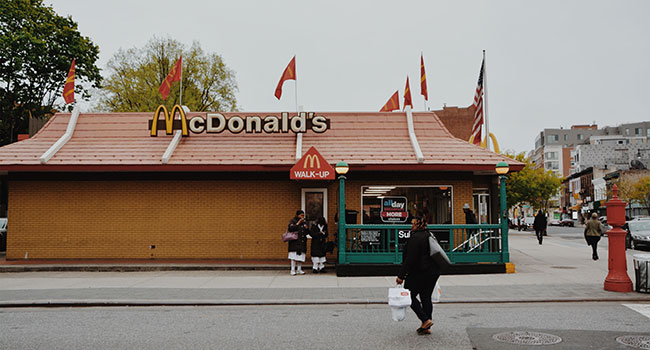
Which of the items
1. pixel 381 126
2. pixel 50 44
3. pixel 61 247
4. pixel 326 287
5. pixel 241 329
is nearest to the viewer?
pixel 241 329

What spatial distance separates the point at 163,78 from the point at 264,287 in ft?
104

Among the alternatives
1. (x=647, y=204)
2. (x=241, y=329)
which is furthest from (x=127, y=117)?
(x=647, y=204)

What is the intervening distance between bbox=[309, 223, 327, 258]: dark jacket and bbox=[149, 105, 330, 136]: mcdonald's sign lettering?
398 cm

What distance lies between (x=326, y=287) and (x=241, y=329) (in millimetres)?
4313

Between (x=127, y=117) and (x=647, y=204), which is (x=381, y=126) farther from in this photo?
(x=647, y=204)

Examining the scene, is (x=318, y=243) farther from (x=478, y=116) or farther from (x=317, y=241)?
(x=478, y=116)

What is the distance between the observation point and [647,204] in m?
60.1

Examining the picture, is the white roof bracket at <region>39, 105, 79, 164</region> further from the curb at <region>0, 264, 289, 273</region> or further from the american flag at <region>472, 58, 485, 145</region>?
the american flag at <region>472, 58, 485, 145</region>

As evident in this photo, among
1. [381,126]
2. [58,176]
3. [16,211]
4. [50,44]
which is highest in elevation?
[50,44]

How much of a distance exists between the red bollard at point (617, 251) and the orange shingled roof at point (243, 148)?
5022 mm

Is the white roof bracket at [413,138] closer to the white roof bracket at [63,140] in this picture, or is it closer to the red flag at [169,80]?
the red flag at [169,80]

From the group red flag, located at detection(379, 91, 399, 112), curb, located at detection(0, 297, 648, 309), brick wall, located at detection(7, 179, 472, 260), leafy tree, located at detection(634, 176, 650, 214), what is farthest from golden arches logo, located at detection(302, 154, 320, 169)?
leafy tree, located at detection(634, 176, 650, 214)

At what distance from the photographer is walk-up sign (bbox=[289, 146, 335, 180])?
1432cm

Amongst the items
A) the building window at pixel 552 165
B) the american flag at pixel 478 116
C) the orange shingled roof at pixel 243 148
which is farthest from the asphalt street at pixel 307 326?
the building window at pixel 552 165
